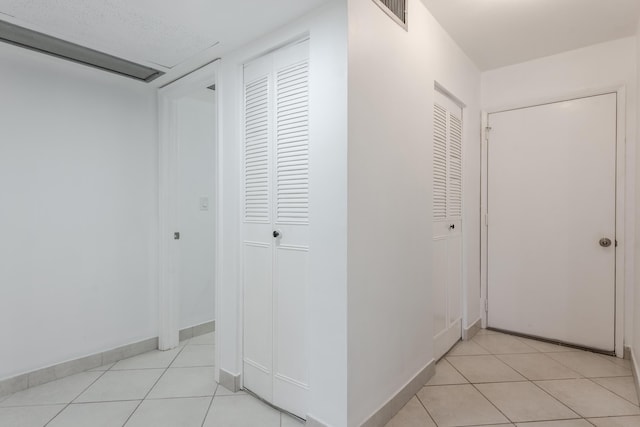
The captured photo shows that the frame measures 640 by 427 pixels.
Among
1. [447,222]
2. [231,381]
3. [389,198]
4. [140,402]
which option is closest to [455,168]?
[447,222]

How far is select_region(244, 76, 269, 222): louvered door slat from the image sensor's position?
2.11 m

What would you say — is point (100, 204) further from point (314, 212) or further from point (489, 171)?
point (489, 171)

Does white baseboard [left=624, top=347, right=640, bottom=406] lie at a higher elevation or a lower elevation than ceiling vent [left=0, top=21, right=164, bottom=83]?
lower

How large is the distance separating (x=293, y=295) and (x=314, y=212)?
53 cm

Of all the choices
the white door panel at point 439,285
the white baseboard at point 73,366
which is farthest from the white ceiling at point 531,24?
the white baseboard at point 73,366

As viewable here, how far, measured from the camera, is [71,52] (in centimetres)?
228

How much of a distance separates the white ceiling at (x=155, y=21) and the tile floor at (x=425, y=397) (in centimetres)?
232

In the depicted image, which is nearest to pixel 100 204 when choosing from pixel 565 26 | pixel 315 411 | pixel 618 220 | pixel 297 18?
pixel 297 18

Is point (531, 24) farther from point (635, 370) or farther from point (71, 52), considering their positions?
point (71, 52)

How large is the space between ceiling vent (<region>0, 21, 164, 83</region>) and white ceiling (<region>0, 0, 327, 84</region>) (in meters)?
0.09

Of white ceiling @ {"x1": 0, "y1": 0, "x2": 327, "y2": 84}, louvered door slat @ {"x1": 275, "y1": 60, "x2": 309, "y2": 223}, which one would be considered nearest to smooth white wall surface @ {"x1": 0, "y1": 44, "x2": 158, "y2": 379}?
white ceiling @ {"x1": 0, "y1": 0, "x2": 327, "y2": 84}

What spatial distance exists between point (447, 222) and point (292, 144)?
5.24 ft

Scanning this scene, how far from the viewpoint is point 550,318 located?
309cm

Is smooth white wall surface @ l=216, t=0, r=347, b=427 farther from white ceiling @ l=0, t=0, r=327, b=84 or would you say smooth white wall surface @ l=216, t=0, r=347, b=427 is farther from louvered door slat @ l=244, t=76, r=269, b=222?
louvered door slat @ l=244, t=76, r=269, b=222
